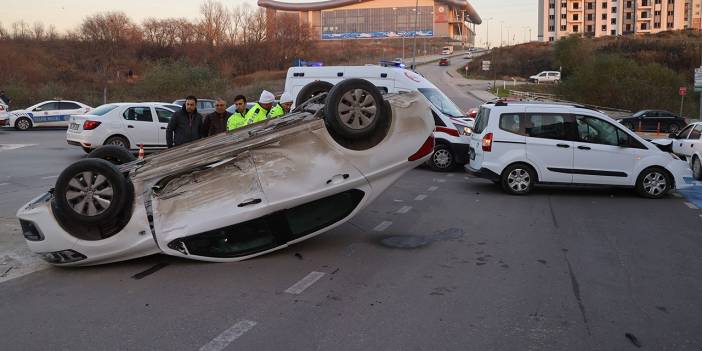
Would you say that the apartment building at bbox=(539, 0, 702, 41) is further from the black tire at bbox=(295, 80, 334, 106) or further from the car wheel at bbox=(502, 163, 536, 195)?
the black tire at bbox=(295, 80, 334, 106)

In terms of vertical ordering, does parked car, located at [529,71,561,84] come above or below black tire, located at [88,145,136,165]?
above

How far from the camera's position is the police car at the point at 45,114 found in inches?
1130

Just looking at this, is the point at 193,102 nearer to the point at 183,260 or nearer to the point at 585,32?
the point at 183,260

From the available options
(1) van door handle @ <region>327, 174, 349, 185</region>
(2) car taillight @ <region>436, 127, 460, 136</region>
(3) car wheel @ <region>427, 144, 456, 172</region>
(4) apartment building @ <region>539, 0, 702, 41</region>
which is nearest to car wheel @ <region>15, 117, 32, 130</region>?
(3) car wheel @ <region>427, 144, 456, 172</region>

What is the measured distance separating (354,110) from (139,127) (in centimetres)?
1304

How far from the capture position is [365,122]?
666cm

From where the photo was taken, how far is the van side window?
38.9 ft

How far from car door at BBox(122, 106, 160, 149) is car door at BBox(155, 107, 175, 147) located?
0.08 meters

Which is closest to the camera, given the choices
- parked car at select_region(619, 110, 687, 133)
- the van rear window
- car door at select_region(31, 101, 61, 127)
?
the van rear window

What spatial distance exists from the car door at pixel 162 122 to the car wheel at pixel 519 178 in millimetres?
10496

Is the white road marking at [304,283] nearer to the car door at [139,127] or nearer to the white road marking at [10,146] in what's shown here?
the car door at [139,127]

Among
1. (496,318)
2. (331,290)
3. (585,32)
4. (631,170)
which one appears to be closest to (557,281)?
(496,318)

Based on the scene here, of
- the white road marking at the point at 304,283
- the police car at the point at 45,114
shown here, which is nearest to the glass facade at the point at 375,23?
the police car at the point at 45,114

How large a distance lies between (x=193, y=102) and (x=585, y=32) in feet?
432
